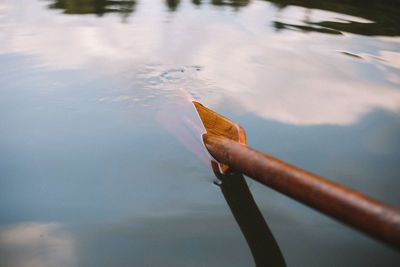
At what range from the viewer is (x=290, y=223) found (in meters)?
1.16

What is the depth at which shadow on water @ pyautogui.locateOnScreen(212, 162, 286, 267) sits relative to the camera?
103 cm

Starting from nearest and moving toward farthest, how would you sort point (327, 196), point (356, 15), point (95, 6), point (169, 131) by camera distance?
point (327, 196) < point (169, 131) < point (356, 15) < point (95, 6)

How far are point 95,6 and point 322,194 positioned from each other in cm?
413

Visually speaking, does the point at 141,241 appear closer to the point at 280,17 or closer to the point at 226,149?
the point at 226,149

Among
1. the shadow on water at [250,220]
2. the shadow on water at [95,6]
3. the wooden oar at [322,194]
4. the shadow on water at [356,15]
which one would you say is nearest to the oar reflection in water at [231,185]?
the shadow on water at [250,220]

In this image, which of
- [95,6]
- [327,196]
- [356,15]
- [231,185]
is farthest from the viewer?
[95,6]

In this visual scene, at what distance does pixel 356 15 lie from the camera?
3.61 metres

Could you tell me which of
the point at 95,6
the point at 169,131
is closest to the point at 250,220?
the point at 169,131

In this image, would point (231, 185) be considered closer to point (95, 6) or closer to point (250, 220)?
point (250, 220)

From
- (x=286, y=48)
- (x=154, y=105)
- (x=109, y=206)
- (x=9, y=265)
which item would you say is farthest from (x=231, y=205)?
(x=286, y=48)

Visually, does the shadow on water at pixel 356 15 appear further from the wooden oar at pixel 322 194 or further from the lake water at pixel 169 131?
the wooden oar at pixel 322 194

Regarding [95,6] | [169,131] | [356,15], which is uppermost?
[95,6]

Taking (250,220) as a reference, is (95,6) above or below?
above

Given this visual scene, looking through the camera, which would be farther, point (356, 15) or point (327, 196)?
point (356, 15)
